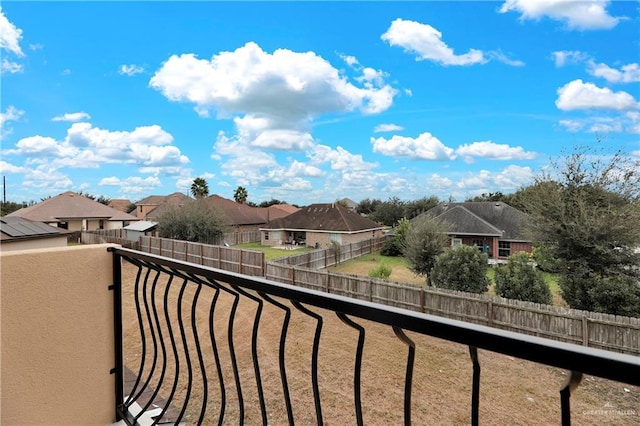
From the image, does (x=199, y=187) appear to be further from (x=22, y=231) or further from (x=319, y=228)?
(x=22, y=231)

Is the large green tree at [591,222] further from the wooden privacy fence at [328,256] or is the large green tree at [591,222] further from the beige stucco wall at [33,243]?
the beige stucco wall at [33,243]

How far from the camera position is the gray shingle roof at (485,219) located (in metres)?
19.3

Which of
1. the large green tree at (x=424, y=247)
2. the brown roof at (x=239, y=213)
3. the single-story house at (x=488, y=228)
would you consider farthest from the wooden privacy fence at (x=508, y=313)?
the brown roof at (x=239, y=213)

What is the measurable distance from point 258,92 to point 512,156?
14048mm

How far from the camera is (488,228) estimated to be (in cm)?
1959

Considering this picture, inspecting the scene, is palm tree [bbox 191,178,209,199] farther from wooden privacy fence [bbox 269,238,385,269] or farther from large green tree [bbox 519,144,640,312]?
large green tree [bbox 519,144,640,312]

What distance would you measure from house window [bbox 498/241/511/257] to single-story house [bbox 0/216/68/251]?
65.2ft

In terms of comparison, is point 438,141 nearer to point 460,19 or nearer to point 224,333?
point 460,19

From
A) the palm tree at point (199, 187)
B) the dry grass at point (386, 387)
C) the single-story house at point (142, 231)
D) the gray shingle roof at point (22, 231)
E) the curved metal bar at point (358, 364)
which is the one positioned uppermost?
the palm tree at point (199, 187)

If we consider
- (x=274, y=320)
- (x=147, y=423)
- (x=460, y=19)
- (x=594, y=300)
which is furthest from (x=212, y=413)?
(x=460, y=19)

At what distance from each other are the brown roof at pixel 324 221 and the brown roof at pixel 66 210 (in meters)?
12.8

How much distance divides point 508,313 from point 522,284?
75.7 inches

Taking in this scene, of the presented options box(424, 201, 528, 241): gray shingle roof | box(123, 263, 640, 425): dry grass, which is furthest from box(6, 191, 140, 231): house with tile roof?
box(424, 201, 528, 241): gray shingle roof

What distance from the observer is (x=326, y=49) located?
53.7ft
